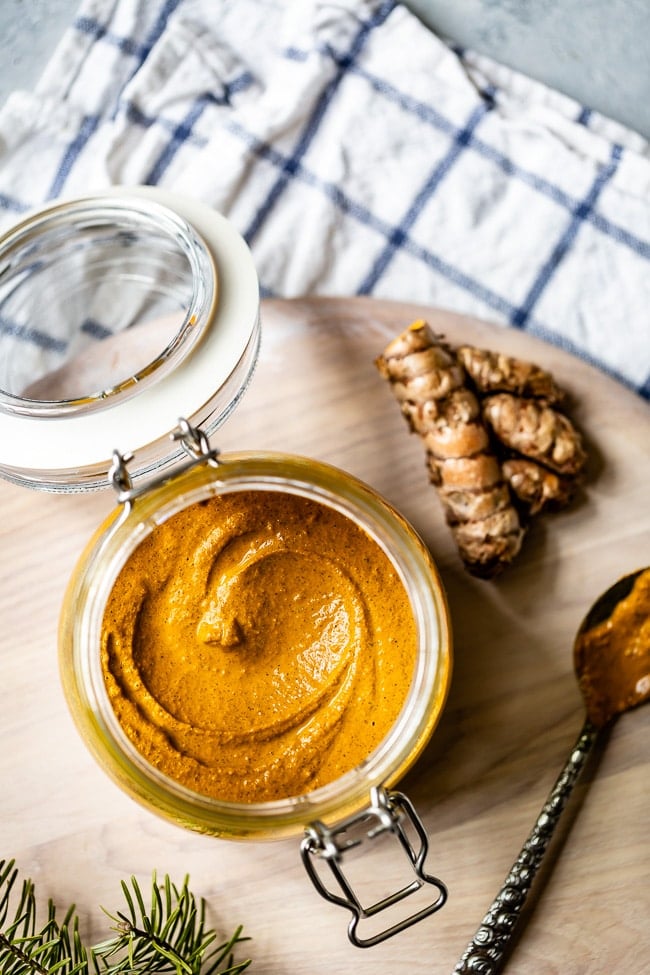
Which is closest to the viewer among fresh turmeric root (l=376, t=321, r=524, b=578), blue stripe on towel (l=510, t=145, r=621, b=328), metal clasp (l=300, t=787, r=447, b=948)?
metal clasp (l=300, t=787, r=447, b=948)

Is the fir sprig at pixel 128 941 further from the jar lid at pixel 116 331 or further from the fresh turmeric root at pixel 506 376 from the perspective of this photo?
the fresh turmeric root at pixel 506 376

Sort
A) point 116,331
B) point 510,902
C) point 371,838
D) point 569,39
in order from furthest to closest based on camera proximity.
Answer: point 569,39 < point 116,331 < point 510,902 < point 371,838

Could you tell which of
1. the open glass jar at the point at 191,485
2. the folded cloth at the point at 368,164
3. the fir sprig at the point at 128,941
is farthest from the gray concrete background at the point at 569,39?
the fir sprig at the point at 128,941

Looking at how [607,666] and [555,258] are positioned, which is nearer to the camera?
[607,666]

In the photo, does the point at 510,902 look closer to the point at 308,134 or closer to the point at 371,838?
the point at 371,838

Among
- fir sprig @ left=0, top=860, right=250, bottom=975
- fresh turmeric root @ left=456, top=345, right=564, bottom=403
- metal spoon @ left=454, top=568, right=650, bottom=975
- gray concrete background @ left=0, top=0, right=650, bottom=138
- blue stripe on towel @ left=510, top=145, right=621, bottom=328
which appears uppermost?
gray concrete background @ left=0, top=0, right=650, bottom=138

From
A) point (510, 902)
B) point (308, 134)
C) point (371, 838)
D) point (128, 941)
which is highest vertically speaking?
point (308, 134)

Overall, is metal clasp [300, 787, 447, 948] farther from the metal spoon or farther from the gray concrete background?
the gray concrete background

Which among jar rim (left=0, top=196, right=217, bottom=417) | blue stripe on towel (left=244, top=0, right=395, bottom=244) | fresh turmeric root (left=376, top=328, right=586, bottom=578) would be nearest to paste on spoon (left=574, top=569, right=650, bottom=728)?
fresh turmeric root (left=376, top=328, right=586, bottom=578)

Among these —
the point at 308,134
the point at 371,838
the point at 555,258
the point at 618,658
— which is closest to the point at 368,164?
the point at 308,134
